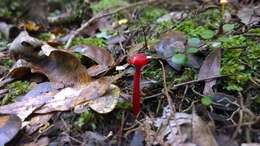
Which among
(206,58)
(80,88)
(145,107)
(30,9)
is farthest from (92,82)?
(30,9)

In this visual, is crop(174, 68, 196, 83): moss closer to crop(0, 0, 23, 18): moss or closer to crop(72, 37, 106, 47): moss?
crop(72, 37, 106, 47): moss

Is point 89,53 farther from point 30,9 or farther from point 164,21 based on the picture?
point 30,9

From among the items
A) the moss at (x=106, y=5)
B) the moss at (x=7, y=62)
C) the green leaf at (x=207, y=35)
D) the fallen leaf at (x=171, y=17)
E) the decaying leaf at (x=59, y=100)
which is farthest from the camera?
the moss at (x=106, y=5)

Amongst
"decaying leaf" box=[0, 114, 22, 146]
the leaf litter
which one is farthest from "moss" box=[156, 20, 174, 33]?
"decaying leaf" box=[0, 114, 22, 146]

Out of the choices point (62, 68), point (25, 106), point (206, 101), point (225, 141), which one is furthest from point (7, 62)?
point (225, 141)

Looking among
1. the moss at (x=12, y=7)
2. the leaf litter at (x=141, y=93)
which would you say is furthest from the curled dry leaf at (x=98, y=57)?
the moss at (x=12, y=7)

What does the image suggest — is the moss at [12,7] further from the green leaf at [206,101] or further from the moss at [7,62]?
the green leaf at [206,101]
